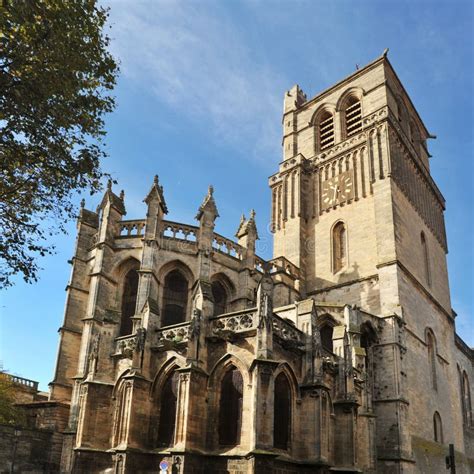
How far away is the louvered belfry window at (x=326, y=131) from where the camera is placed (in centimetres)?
3628

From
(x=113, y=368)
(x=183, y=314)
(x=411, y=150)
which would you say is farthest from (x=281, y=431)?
(x=411, y=150)

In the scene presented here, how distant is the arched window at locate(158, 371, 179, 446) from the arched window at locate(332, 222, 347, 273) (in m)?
15.7

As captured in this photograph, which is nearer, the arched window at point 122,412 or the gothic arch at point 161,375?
the arched window at point 122,412

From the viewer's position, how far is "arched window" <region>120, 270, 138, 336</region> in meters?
22.5

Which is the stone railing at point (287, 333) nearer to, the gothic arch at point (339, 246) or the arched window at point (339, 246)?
the gothic arch at point (339, 246)

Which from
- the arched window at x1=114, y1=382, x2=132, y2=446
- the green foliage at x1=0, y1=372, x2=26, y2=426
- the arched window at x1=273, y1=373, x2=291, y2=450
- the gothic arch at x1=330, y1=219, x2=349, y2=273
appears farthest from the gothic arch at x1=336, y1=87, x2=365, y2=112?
the green foliage at x1=0, y1=372, x2=26, y2=426

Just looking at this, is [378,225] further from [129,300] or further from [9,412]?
[9,412]

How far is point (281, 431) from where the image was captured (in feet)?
52.3

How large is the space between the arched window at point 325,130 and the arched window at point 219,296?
14927 mm

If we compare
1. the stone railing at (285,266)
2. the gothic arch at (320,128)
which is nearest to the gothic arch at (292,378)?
the stone railing at (285,266)

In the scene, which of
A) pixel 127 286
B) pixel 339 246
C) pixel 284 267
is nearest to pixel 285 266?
pixel 284 267

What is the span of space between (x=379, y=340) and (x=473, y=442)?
46.3 ft

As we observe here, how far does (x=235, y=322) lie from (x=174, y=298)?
24.0 feet

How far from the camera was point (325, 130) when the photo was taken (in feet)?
122
